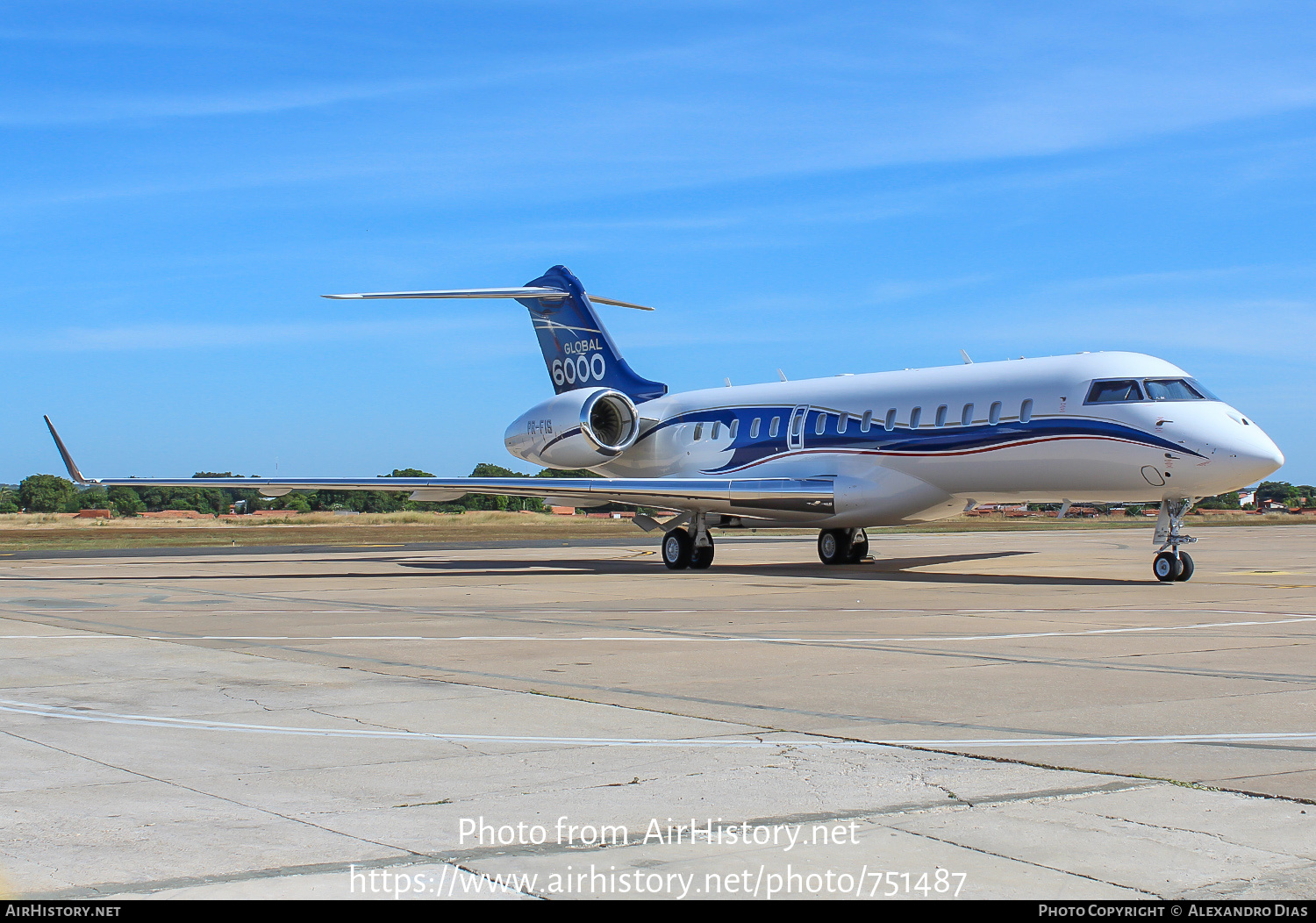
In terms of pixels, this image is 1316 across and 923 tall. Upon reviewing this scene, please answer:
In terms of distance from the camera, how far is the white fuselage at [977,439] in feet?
61.9

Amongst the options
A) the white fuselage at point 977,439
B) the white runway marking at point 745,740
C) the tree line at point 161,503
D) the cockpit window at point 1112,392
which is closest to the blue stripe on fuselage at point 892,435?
the white fuselage at point 977,439

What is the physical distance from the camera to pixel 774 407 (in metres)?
26.0

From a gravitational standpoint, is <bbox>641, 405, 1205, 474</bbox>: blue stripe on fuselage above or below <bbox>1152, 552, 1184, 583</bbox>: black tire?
above

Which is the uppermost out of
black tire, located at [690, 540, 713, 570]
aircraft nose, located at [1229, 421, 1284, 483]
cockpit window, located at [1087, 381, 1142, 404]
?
cockpit window, located at [1087, 381, 1142, 404]

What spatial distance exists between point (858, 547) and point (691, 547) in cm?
401

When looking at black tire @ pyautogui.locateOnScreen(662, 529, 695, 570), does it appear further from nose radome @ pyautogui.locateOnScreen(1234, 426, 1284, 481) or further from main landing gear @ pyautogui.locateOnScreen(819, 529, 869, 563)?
nose radome @ pyautogui.locateOnScreen(1234, 426, 1284, 481)

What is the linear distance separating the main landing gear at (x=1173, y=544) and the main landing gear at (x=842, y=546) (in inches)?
298

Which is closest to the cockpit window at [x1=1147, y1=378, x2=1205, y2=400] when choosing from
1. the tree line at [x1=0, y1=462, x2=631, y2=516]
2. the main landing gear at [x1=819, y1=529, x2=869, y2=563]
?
the main landing gear at [x1=819, y1=529, x2=869, y2=563]

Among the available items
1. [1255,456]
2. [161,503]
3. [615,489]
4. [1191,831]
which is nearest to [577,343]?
[615,489]

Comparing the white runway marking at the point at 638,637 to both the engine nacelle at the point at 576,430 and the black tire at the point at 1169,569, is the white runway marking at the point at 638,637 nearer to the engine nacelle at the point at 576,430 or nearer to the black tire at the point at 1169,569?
the black tire at the point at 1169,569

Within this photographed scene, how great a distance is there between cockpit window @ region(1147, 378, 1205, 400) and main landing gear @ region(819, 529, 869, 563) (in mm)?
8255

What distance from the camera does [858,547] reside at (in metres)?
26.8

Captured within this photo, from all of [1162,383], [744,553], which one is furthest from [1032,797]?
[744,553]

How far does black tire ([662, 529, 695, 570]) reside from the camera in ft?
83.6
